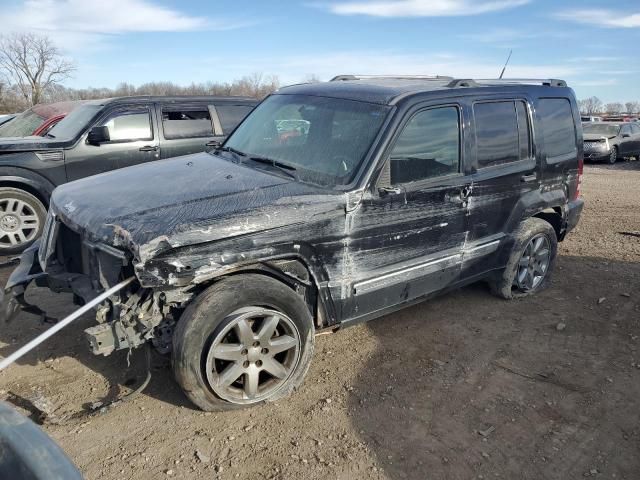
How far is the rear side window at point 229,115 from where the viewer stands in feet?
24.6

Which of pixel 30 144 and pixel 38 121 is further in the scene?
pixel 38 121

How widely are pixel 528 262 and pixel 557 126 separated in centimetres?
136

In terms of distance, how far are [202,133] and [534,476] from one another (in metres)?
6.03

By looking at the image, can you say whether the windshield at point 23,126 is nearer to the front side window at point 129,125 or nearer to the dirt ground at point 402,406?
the front side window at point 129,125

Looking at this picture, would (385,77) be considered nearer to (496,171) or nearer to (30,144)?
(496,171)

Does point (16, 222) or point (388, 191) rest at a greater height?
point (388, 191)

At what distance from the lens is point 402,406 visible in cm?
337

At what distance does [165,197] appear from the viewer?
325cm

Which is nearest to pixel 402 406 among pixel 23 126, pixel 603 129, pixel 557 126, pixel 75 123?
pixel 557 126

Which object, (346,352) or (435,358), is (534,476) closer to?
(435,358)

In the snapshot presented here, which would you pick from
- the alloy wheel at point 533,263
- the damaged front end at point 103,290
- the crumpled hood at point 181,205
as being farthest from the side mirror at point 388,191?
the alloy wheel at point 533,263

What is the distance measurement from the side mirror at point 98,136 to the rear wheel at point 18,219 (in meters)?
1.00

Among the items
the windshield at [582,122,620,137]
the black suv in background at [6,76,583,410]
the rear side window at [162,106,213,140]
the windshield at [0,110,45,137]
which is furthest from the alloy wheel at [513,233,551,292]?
the windshield at [582,122,620,137]

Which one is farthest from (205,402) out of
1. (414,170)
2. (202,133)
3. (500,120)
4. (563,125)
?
(202,133)
